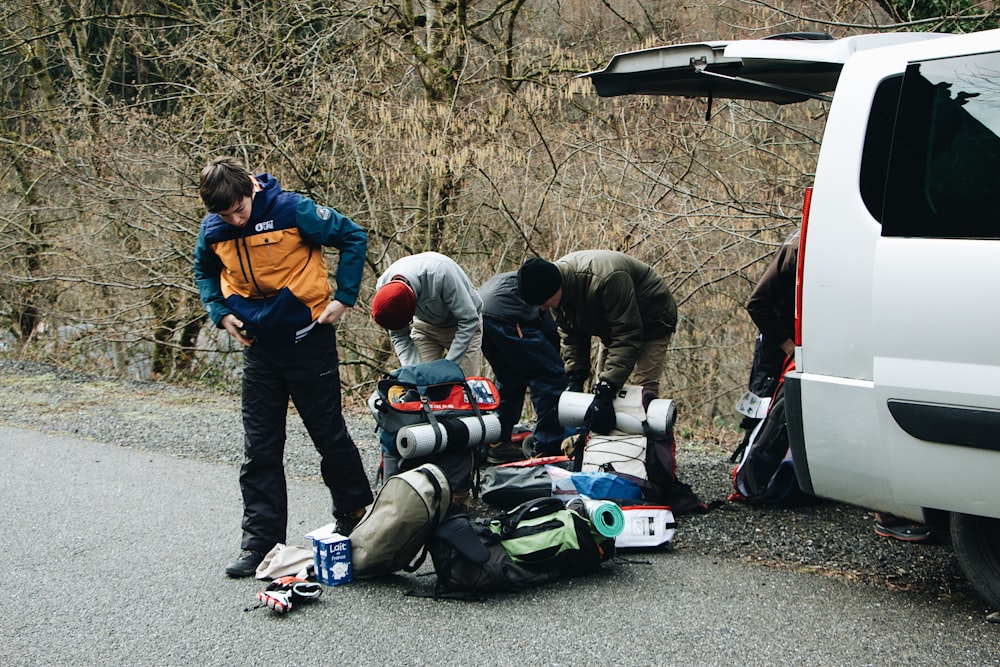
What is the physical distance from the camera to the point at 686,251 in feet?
30.5

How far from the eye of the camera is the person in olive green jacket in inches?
218

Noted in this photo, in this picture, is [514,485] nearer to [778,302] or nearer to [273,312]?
[273,312]

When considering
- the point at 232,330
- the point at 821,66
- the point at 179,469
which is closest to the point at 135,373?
the point at 179,469

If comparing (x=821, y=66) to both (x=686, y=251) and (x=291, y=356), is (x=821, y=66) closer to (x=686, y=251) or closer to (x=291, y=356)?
(x=291, y=356)

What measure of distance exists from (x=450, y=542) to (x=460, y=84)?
7.33 meters

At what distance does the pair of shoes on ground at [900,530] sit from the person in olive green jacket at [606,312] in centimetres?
150

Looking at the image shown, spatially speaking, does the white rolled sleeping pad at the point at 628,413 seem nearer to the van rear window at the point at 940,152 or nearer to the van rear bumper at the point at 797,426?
the van rear bumper at the point at 797,426

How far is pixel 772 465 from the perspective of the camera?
207 inches

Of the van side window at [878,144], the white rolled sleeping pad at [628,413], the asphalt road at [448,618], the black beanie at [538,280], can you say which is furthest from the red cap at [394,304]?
the van side window at [878,144]

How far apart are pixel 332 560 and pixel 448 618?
634 millimetres

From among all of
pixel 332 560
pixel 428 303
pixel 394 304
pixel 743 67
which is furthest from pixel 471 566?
pixel 743 67

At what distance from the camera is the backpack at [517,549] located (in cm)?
402

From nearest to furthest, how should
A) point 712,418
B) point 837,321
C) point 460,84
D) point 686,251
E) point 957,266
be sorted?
point 957,266, point 837,321, point 686,251, point 460,84, point 712,418

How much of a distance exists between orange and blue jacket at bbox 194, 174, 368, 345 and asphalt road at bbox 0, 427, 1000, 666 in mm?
1179
